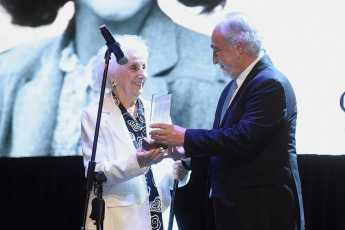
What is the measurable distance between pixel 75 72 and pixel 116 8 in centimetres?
59

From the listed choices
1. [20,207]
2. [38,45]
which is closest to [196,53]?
[38,45]

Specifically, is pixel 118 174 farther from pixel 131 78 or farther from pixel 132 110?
pixel 131 78

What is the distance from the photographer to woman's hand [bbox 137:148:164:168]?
2480 mm

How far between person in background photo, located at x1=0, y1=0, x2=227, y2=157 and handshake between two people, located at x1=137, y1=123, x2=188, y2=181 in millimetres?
1062

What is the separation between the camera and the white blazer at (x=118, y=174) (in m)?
2.53

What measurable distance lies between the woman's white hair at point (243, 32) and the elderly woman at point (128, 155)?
63 cm

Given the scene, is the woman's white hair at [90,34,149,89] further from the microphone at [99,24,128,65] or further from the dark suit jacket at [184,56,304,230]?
the dark suit jacket at [184,56,304,230]

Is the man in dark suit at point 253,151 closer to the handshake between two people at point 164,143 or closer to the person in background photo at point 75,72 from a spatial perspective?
the handshake between two people at point 164,143

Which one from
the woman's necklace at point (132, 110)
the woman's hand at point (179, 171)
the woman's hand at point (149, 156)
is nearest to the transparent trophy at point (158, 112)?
the woman's hand at point (149, 156)

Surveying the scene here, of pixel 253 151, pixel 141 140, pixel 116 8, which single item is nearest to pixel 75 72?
pixel 116 8

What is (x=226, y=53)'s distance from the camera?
248 cm

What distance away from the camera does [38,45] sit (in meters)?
3.94

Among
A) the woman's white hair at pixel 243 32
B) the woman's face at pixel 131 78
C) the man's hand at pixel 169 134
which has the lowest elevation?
the man's hand at pixel 169 134

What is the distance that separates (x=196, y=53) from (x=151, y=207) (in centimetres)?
140
